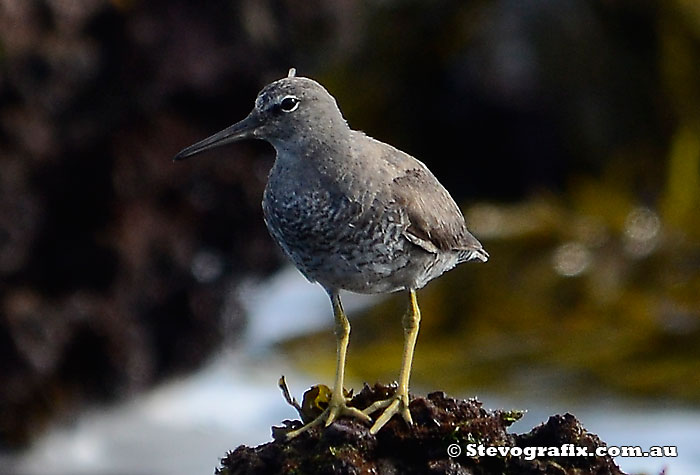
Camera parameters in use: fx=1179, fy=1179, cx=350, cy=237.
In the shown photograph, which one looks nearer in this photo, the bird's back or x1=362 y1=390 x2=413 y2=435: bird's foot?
x1=362 y1=390 x2=413 y2=435: bird's foot

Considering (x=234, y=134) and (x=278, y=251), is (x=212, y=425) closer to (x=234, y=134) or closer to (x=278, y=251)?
(x=278, y=251)

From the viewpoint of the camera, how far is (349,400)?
3963mm

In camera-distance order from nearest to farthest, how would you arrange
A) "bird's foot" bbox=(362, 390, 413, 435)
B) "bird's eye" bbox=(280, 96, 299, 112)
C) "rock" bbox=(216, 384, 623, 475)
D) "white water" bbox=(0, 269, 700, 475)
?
"rock" bbox=(216, 384, 623, 475)
"bird's foot" bbox=(362, 390, 413, 435)
"bird's eye" bbox=(280, 96, 299, 112)
"white water" bbox=(0, 269, 700, 475)

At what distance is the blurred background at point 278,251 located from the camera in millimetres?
7191

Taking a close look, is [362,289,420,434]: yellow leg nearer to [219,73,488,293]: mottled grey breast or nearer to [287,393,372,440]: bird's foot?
[287,393,372,440]: bird's foot

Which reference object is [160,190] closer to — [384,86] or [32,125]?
[32,125]

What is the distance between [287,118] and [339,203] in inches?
13.8

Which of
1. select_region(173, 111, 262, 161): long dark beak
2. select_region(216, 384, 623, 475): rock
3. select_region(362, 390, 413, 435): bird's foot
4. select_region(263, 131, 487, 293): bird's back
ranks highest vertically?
select_region(173, 111, 262, 161): long dark beak

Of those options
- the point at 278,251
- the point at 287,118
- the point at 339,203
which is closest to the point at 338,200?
the point at 339,203

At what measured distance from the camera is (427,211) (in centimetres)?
404

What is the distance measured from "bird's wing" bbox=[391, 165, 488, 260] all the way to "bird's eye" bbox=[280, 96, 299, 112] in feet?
1.38

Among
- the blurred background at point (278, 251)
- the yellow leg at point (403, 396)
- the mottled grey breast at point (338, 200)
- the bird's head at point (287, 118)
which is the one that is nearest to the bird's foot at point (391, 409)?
the yellow leg at point (403, 396)

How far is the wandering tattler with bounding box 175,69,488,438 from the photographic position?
151 inches

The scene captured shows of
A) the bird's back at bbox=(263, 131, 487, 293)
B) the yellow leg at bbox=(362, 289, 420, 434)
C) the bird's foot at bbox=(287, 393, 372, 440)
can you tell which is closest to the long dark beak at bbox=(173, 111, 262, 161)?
the bird's back at bbox=(263, 131, 487, 293)
